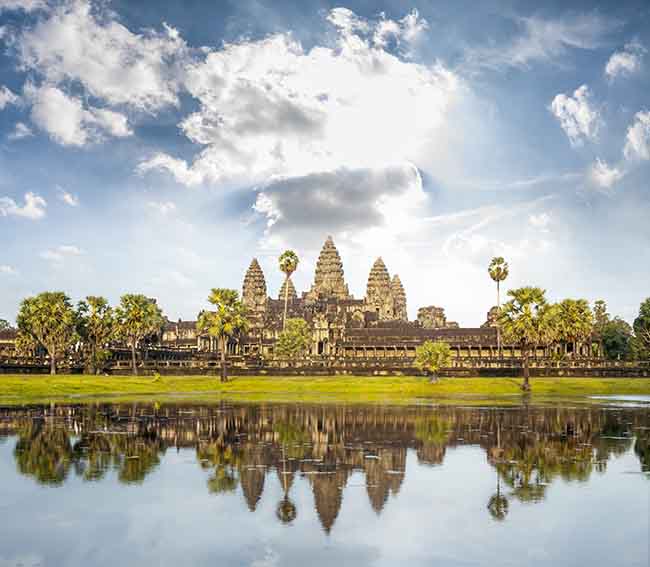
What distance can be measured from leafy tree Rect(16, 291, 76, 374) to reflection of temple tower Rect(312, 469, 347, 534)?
71074mm

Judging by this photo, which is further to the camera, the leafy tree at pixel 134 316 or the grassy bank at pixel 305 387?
the leafy tree at pixel 134 316

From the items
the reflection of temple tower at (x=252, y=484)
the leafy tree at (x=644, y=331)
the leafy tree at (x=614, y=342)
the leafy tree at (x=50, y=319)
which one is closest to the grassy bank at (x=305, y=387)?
the leafy tree at (x=50, y=319)

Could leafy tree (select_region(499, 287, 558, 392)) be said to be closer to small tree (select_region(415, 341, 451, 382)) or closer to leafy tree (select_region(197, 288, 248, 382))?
small tree (select_region(415, 341, 451, 382))

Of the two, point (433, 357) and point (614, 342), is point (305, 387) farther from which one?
point (614, 342)

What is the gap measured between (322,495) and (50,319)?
7734 centimetres

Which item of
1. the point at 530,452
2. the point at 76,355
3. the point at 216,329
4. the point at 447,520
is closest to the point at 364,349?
the point at 76,355

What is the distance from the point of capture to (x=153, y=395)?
226 ft

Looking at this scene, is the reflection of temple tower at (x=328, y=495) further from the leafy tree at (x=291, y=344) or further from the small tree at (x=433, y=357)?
the leafy tree at (x=291, y=344)

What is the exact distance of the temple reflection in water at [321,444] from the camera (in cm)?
2383

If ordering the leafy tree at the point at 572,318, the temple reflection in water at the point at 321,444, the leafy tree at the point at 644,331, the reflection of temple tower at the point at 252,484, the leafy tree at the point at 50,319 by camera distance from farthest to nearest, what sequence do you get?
the leafy tree at the point at 644,331 → the leafy tree at the point at 572,318 → the leafy tree at the point at 50,319 → the temple reflection in water at the point at 321,444 → the reflection of temple tower at the point at 252,484

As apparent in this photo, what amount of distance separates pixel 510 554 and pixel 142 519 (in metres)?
9.21

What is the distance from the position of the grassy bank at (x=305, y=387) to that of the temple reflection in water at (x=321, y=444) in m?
15.8

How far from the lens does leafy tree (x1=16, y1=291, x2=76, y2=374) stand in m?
91.7

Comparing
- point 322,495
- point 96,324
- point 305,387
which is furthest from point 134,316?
point 322,495
